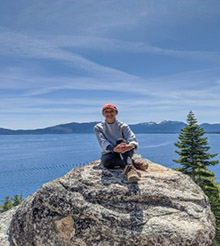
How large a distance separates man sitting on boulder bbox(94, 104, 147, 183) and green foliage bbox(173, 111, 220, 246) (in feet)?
53.6

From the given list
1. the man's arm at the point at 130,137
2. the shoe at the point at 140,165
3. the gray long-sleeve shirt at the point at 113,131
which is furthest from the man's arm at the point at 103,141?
the shoe at the point at 140,165

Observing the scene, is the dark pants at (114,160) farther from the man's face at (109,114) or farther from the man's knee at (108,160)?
the man's face at (109,114)

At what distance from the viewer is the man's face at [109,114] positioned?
8.46 metres

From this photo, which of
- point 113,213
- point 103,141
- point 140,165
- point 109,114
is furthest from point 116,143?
point 113,213

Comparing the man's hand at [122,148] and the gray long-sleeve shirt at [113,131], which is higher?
the gray long-sleeve shirt at [113,131]

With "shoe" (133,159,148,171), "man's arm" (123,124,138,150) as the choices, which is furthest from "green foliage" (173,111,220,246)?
"man's arm" (123,124,138,150)

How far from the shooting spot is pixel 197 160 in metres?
23.2

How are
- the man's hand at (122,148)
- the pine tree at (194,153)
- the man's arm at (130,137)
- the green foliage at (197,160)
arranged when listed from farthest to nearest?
the pine tree at (194,153)
the green foliage at (197,160)
the man's arm at (130,137)
the man's hand at (122,148)

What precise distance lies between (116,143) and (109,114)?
3.63ft

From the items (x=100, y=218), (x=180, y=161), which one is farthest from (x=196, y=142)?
(x=100, y=218)

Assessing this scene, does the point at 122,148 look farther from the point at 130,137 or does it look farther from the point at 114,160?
the point at 130,137

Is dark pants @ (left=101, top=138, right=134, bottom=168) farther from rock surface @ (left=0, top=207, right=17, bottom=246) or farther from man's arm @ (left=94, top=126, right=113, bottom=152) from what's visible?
rock surface @ (left=0, top=207, right=17, bottom=246)

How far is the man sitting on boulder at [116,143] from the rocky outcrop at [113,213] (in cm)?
35

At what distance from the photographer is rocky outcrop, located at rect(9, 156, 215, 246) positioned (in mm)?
6336
